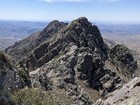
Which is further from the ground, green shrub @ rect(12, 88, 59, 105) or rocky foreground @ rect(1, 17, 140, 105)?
green shrub @ rect(12, 88, 59, 105)

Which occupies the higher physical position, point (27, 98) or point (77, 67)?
point (27, 98)

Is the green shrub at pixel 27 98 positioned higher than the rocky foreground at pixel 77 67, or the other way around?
the green shrub at pixel 27 98

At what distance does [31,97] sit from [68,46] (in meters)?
92.3

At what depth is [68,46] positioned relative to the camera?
5546 inches

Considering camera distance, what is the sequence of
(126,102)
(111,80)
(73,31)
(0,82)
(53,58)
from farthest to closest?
(73,31)
(53,58)
(111,80)
(0,82)
(126,102)

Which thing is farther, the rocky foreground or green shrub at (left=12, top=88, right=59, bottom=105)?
the rocky foreground

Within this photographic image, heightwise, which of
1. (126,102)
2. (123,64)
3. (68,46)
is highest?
(126,102)

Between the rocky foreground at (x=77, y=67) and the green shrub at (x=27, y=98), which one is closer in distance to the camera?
the green shrub at (x=27, y=98)

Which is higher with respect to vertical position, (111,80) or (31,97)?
(31,97)

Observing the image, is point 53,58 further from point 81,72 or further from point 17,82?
point 17,82

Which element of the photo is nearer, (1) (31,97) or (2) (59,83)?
(1) (31,97)

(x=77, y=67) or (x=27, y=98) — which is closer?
(x=27, y=98)

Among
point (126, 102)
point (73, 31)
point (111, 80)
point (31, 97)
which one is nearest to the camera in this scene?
point (126, 102)

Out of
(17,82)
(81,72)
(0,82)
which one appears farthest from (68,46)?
(0,82)
